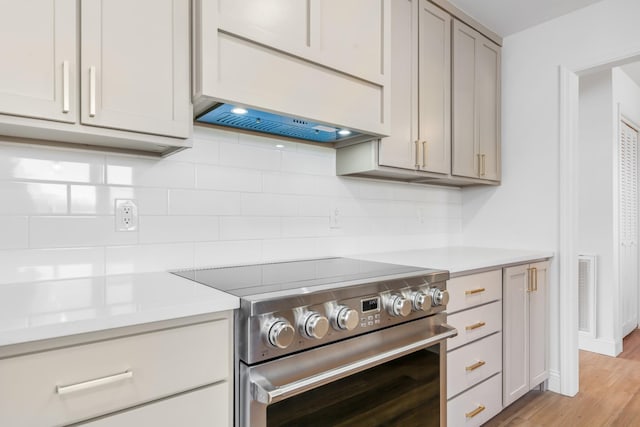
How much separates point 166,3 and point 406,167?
4.44 feet

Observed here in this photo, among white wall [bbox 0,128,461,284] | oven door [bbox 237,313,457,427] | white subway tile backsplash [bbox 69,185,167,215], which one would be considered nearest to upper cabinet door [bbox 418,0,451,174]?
white wall [bbox 0,128,461,284]

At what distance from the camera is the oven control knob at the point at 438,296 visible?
1552mm

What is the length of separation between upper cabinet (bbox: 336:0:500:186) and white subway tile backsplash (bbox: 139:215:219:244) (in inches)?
31.9

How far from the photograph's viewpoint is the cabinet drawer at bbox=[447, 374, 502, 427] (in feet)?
5.84

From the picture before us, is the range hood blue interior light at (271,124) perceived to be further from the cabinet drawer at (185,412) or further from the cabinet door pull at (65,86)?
the cabinet drawer at (185,412)

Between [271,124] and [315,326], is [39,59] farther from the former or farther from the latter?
[315,326]

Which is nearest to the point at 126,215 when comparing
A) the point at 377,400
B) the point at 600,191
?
the point at 377,400

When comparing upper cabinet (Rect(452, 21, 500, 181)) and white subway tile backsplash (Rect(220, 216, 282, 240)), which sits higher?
upper cabinet (Rect(452, 21, 500, 181))

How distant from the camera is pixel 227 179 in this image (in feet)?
5.65

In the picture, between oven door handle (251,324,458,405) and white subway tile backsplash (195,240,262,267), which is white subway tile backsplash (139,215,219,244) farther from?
oven door handle (251,324,458,405)

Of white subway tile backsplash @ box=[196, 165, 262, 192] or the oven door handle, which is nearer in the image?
the oven door handle

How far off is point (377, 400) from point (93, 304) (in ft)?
3.25

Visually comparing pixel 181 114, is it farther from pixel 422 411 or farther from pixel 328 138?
pixel 422 411

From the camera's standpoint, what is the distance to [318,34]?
5.08 ft
